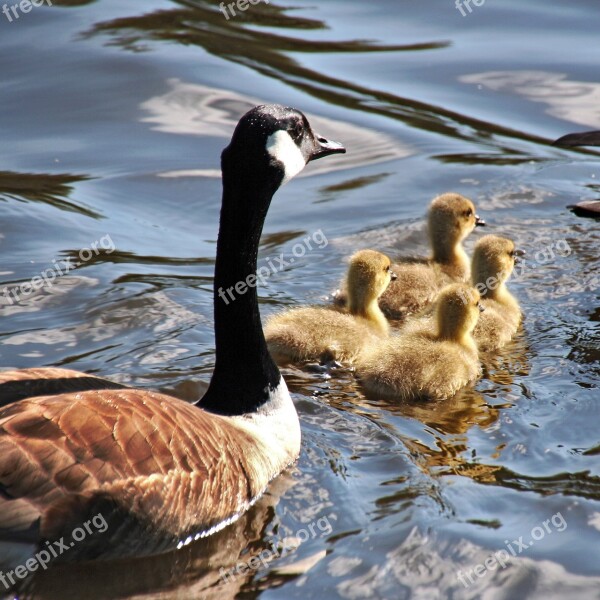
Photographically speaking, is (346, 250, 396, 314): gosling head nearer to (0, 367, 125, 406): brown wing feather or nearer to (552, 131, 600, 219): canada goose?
(552, 131, 600, 219): canada goose

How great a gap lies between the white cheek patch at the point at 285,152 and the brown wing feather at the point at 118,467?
1.35m

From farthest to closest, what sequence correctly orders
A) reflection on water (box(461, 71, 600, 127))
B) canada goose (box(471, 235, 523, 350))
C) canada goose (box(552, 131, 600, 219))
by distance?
reflection on water (box(461, 71, 600, 127)) → canada goose (box(552, 131, 600, 219)) → canada goose (box(471, 235, 523, 350))

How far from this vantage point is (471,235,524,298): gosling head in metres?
8.09

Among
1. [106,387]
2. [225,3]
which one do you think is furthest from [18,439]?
[225,3]

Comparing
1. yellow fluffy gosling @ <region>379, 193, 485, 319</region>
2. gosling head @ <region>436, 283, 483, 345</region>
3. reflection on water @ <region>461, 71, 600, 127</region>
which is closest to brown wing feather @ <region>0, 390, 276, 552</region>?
gosling head @ <region>436, 283, 483, 345</region>

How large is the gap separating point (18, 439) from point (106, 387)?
837 millimetres

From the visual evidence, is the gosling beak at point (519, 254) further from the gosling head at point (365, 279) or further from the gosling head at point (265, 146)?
the gosling head at point (265, 146)

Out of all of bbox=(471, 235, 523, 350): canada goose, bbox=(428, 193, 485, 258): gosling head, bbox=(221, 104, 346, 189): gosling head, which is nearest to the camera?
bbox=(221, 104, 346, 189): gosling head

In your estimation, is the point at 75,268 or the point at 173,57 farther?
the point at 173,57

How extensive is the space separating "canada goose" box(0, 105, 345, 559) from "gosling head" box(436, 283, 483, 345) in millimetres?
1423

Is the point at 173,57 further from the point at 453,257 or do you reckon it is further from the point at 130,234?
the point at 453,257

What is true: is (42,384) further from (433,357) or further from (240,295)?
(433,357)

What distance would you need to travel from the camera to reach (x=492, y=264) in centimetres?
812

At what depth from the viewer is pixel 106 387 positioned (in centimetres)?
557
